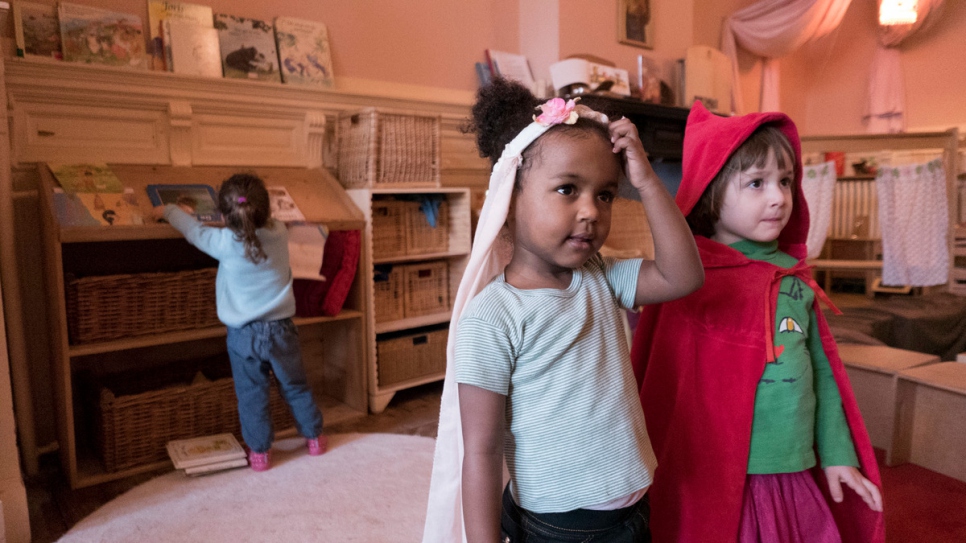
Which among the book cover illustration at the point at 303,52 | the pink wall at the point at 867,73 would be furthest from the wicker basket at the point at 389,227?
the pink wall at the point at 867,73

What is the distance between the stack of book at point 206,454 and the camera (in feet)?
7.74

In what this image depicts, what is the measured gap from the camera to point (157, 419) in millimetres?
2490

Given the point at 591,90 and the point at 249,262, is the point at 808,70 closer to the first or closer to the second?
the point at 591,90

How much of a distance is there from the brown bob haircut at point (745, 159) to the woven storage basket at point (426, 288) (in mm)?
2134

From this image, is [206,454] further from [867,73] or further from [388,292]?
[867,73]

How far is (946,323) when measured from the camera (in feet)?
12.8

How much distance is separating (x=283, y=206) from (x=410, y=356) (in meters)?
0.95

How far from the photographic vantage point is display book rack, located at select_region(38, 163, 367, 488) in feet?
7.45

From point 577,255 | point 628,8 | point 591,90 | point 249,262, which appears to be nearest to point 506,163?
point 577,255

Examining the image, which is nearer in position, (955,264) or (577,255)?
(577,255)

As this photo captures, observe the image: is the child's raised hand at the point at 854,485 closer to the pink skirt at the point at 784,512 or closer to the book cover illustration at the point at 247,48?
the pink skirt at the point at 784,512

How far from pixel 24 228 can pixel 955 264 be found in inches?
216

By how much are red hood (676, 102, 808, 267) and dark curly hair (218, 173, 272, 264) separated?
157 cm

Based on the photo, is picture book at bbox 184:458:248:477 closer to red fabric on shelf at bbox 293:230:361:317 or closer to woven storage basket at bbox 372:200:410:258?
red fabric on shelf at bbox 293:230:361:317
